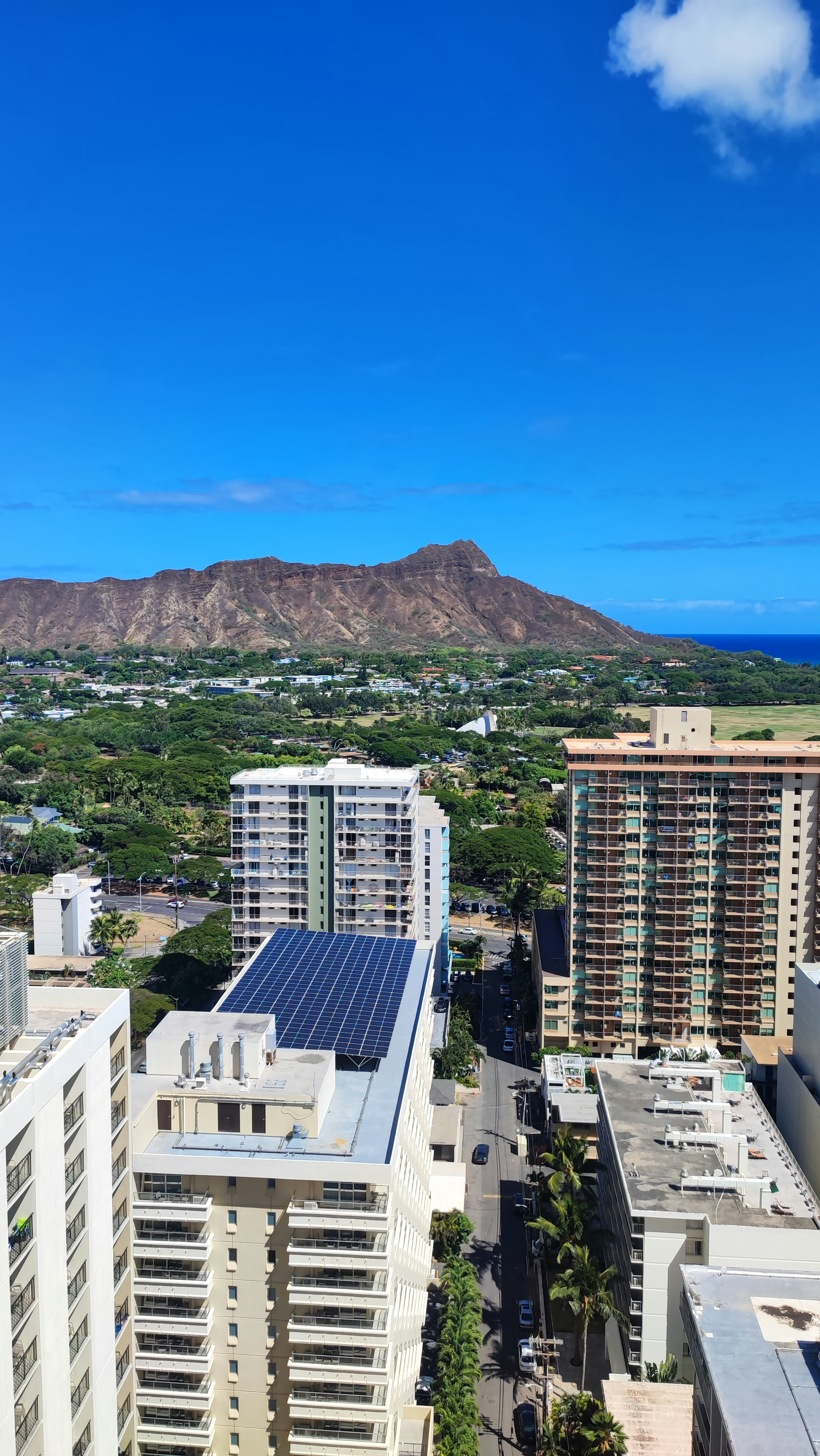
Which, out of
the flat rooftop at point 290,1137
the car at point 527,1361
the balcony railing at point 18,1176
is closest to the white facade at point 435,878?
the car at point 527,1361

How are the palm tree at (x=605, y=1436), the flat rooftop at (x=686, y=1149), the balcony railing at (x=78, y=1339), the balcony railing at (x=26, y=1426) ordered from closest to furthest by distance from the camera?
the balcony railing at (x=26, y=1426) → the balcony railing at (x=78, y=1339) → the palm tree at (x=605, y=1436) → the flat rooftop at (x=686, y=1149)

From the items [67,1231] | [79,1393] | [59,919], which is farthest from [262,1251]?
[59,919]

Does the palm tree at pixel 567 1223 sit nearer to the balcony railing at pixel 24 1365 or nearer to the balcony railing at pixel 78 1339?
the balcony railing at pixel 78 1339

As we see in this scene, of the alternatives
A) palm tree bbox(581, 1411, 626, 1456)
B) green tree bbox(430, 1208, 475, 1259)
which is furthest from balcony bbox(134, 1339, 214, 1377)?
green tree bbox(430, 1208, 475, 1259)

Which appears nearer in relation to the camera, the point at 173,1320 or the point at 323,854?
the point at 173,1320

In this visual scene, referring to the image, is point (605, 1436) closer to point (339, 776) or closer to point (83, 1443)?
point (83, 1443)

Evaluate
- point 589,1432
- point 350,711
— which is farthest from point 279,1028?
point 350,711
